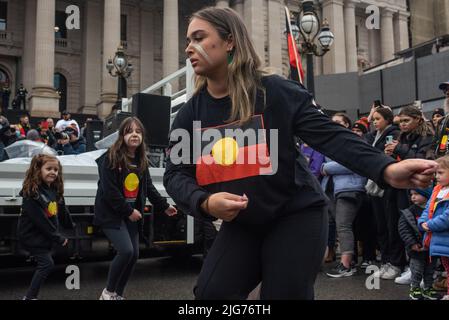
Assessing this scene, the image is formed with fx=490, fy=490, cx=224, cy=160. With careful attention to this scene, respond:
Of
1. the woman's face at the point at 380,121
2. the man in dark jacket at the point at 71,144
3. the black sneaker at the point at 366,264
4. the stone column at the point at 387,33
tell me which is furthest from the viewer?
the stone column at the point at 387,33

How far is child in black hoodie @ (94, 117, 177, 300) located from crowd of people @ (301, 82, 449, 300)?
2.12 meters

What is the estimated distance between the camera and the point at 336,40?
43.1m

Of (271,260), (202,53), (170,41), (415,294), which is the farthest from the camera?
(170,41)

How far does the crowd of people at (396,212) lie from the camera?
5363 millimetres

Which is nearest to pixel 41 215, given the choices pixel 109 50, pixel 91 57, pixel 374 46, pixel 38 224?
pixel 38 224

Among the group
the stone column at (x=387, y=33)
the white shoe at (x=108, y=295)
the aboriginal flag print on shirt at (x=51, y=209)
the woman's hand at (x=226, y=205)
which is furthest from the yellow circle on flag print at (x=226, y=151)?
the stone column at (x=387, y=33)

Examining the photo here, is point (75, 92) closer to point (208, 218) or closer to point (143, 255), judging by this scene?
point (143, 255)

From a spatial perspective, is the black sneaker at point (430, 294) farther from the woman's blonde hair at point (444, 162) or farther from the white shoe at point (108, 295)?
the white shoe at point (108, 295)

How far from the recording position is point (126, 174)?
512 centimetres

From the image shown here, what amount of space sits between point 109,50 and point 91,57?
6.01 m

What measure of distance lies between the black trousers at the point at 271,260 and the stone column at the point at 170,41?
3418 centimetres

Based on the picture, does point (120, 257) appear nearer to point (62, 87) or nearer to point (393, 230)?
point (393, 230)

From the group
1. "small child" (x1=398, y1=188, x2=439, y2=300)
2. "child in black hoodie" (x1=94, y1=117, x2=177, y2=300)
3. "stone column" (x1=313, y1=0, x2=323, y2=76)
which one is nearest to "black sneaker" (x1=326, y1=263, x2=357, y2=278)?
"small child" (x1=398, y1=188, x2=439, y2=300)

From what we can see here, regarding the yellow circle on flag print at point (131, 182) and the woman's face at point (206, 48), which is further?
the yellow circle on flag print at point (131, 182)
